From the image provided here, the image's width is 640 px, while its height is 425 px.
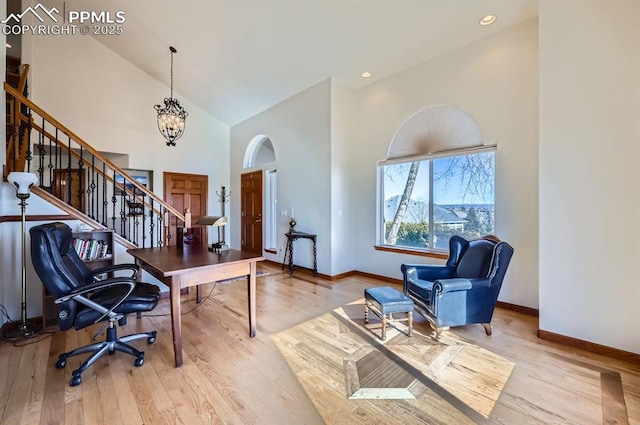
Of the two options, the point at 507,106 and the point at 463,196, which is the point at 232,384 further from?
the point at 507,106

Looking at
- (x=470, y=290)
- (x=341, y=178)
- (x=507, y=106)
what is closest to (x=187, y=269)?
(x=470, y=290)

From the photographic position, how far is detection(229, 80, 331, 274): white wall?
4754 millimetres

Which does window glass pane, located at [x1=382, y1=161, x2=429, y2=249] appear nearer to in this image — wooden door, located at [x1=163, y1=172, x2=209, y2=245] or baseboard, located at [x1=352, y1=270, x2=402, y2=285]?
baseboard, located at [x1=352, y1=270, x2=402, y2=285]

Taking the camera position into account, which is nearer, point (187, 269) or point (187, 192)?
point (187, 269)

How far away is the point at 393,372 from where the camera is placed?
2.09m

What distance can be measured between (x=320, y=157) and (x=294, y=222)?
4.40 ft

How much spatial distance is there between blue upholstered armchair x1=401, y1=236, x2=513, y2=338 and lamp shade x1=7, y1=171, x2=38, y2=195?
12.9 ft

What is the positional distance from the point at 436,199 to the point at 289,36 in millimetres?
3174

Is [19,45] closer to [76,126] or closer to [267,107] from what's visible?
[76,126]

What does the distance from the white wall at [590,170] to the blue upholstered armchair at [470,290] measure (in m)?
0.41

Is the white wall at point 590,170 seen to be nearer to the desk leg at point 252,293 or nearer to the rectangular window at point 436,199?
the rectangular window at point 436,199

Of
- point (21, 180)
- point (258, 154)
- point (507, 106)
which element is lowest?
point (21, 180)

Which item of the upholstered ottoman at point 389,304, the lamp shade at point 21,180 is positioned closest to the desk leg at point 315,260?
the upholstered ottoman at point 389,304

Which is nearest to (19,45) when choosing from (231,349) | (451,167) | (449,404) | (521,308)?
(231,349)
